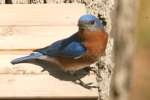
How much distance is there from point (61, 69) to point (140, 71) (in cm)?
170

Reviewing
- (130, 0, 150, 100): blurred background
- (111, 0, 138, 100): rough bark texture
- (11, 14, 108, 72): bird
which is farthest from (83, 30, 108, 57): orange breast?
(130, 0, 150, 100): blurred background

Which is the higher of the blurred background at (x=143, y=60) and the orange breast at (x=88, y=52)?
the orange breast at (x=88, y=52)

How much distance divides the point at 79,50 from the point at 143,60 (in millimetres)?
1806

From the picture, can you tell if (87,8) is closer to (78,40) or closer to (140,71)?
(78,40)

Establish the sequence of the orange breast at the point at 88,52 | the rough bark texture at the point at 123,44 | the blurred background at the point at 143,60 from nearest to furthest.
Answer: the orange breast at the point at 88,52 → the rough bark texture at the point at 123,44 → the blurred background at the point at 143,60

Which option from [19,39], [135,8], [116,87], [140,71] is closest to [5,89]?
[19,39]

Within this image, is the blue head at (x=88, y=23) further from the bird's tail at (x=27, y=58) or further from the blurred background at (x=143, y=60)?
the blurred background at (x=143, y=60)

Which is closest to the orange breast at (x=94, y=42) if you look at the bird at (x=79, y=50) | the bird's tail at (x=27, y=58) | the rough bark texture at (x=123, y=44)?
the bird at (x=79, y=50)

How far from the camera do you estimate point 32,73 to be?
2.00m

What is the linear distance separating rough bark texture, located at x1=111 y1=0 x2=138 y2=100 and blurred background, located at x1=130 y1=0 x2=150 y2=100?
30.3 inches

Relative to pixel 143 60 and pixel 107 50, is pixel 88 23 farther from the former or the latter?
pixel 143 60

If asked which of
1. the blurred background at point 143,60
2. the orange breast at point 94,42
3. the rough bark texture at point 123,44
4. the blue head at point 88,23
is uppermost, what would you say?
the blue head at point 88,23

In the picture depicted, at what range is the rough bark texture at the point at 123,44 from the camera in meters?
2.42

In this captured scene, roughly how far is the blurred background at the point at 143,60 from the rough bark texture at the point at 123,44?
77cm
